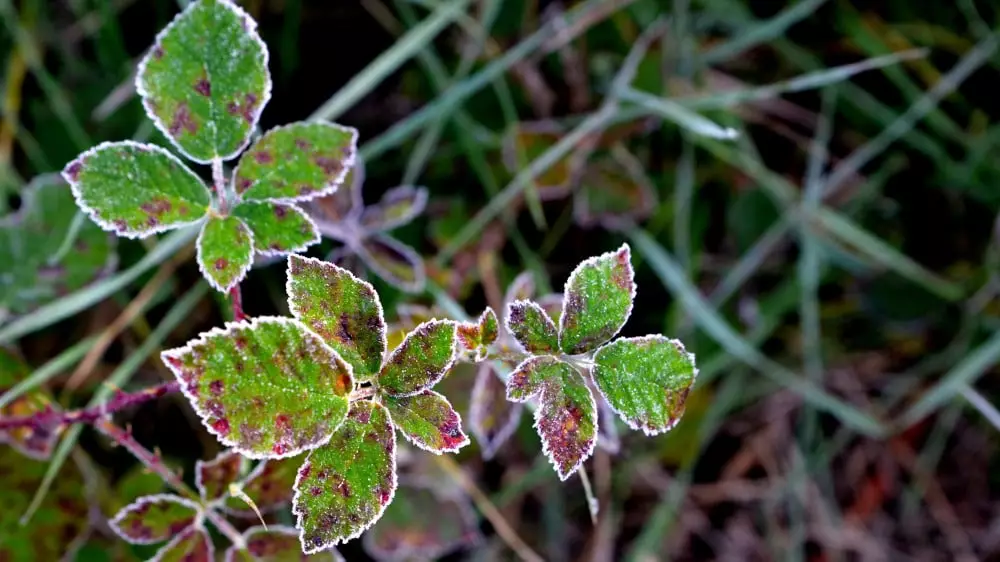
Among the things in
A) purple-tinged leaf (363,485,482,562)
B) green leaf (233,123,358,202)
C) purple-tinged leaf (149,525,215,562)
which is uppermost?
green leaf (233,123,358,202)

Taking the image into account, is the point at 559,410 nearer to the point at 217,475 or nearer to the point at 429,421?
the point at 429,421

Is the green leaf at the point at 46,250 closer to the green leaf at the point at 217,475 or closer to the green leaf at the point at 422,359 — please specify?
the green leaf at the point at 217,475

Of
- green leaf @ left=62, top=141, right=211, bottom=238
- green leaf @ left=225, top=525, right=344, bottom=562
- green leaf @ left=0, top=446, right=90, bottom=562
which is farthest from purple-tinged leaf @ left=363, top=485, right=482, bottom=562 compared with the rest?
green leaf @ left=62, top=141, right=211, bottom=238

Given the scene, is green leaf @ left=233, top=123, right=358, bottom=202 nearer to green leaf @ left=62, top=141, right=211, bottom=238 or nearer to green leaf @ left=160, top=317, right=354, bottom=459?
green leaf @ left=62, top=141, right=211, bottom=238

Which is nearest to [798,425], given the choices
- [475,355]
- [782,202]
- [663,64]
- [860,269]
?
[860,269]

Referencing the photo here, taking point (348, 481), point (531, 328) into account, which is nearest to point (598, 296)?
point (531, 328)

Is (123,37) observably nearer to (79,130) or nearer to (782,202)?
(79,130)
